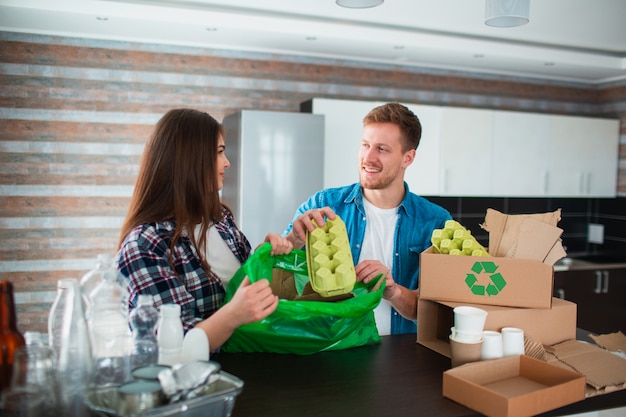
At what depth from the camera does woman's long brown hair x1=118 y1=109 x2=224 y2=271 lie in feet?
5.35

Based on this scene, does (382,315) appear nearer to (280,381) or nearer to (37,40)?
(280,381)

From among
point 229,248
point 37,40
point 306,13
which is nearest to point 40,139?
point 37,40

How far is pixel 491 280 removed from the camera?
1640 millimetres

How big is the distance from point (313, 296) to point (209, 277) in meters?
0.33

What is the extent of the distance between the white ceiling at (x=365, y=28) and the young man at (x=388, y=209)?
147cm

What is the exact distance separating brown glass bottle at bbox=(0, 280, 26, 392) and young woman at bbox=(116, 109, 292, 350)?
43cm

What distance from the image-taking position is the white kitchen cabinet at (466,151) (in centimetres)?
450

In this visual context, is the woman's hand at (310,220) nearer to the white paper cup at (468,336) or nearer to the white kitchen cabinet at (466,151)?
the white paper cup at (468,336)

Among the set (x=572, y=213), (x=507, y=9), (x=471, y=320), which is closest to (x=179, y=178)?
(x=471, y=320)

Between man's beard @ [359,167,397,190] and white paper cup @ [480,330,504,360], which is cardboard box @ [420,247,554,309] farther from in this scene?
man's beard @ [359,167,397,190]

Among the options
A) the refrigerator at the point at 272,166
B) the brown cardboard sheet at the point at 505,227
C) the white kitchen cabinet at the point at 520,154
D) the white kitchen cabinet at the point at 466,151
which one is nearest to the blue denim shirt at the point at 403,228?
the brown cardboard sheet at the point at 505,227

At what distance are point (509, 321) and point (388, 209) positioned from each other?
91 cm

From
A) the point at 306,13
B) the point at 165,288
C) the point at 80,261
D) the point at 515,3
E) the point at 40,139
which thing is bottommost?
the point at 80,261

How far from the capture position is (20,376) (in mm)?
1029
